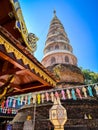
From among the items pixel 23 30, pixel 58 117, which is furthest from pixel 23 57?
pixel 58 117

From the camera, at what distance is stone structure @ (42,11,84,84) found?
20.5 meters

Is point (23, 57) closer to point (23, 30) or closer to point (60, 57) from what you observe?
point (23, 30)

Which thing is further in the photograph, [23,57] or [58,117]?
[58,117]

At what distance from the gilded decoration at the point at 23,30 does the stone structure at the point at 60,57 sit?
47.0 feet

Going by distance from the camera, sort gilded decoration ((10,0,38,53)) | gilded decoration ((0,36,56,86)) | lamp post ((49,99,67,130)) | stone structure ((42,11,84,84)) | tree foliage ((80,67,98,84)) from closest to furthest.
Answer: gilded decoration ((0,36,56,86)) < gilded decoration ((10,0,38,53)) < lamp post ((49,99,67,130)) < stone structure ((42,11,84,84)) < tree foliage ((80,67,98,84))

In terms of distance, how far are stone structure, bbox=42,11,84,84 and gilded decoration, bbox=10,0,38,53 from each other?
14.3m

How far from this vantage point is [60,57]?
974 inches

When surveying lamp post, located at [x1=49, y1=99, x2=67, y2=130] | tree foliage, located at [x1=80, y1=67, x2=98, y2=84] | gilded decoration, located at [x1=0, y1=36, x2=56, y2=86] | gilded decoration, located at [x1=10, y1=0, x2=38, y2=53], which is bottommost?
lamp post, located at [x1=49, y1=99, x2=67, y2=130]

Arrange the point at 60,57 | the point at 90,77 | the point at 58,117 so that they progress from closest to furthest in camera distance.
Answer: the point at 58,117 → the point at 60,57 → the point at 90,77

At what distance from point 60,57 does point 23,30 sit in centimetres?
2097

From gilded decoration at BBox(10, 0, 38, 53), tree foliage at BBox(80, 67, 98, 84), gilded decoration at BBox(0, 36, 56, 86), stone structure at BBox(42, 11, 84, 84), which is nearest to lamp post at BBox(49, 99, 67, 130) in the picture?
gilded decoration at BBox(0, 36, 56, 86)

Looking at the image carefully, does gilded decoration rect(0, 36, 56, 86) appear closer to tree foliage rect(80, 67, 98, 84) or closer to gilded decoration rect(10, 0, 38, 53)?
gilded decoration rect(10, 0, 38, 53)

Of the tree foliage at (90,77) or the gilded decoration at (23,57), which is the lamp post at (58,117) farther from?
the tree foliage at (90,77)

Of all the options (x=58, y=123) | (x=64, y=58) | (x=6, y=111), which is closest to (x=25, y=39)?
(x=58, y=123)
